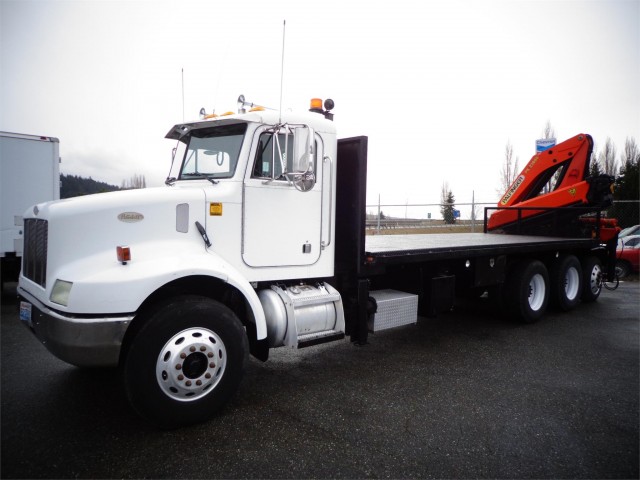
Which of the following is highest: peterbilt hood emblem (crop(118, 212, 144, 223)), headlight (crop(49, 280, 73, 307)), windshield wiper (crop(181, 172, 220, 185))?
windshield wiper (crop(181, 172, 220, 185))

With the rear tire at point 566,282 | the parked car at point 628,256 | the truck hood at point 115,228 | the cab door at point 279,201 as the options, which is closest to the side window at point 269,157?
the cab door at point 279,201

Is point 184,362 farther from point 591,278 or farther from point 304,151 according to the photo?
point 591,278

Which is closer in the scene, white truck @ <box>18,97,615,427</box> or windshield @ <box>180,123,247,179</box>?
white truck @ <box>18,97,615,427</box>

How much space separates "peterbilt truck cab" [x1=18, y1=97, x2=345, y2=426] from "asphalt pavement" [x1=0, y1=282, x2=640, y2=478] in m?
0.41

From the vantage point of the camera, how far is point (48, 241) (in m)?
3.24

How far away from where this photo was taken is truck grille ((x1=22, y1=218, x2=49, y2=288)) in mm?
3355

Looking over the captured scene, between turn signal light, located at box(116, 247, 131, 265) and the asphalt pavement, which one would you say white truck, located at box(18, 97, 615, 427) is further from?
the asphalt pavement

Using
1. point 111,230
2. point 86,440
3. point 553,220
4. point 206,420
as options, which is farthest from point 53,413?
point 553,220

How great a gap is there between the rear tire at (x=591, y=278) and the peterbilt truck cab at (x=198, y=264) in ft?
22.0

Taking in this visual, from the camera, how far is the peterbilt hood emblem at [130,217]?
11.0ft

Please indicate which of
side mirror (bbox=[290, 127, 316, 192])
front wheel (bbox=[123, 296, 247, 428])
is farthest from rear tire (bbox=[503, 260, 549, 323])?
front wheel (bbox=[123, 296, 247, 428])

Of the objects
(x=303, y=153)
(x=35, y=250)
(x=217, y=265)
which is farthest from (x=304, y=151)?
(x=35, y=250)

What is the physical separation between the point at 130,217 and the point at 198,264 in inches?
26.4

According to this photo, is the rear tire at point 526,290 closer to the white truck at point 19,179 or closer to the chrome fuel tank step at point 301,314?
the chrome fuel tank step at point 301,314
